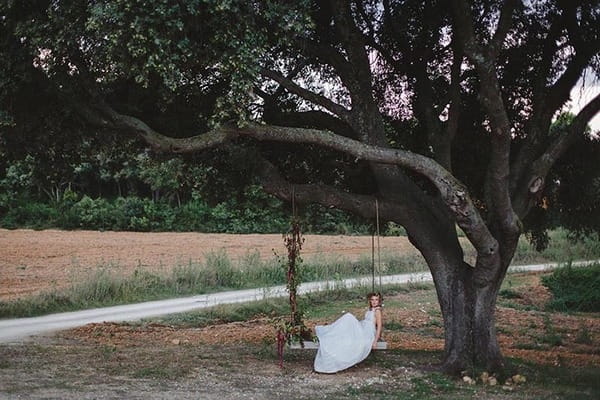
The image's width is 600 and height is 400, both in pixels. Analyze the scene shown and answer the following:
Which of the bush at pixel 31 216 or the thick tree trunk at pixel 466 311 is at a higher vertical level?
the bush at pixel 31 216

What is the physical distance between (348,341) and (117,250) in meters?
25.6

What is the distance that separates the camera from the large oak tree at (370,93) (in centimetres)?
966

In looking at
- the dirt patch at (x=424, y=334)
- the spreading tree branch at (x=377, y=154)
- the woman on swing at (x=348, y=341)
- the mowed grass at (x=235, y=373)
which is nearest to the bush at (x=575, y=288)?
the dirt patch at (x=424, y=334)

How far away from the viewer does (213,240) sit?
42.2 meters

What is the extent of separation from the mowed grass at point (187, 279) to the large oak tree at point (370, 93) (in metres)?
4.40

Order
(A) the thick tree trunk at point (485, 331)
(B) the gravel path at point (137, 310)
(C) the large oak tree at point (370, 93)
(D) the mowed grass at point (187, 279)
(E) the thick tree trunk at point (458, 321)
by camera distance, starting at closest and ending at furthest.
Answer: (C) the large oak tree at point (370, 93), (A) the thick tree trunk at point (485, 331), (E) the thick tree trunk at point (458, 321), (B) the gravel path at point (137, 310), (D) the mowed grass at point (187, 279)

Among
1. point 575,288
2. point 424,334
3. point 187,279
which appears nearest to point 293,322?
point 424,334

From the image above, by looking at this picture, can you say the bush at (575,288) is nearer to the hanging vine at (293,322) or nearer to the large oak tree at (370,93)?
the large oak tree at (370,93)

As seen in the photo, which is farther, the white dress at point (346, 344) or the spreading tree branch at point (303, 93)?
the white dress at point (346, 344)

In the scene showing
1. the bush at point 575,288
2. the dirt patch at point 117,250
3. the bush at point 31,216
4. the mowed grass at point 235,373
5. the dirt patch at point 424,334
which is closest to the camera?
the mowed grass at point 235,373

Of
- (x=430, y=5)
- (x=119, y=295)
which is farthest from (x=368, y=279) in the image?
(x=430, y=5)

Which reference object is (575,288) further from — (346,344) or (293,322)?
(293,322)

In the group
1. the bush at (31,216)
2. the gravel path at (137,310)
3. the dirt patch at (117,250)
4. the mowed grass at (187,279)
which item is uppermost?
the bush at (31,216)

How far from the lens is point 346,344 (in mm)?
11578
